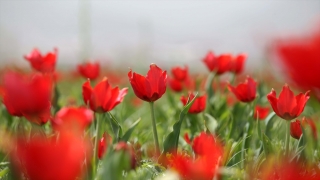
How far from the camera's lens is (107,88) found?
3.59ft

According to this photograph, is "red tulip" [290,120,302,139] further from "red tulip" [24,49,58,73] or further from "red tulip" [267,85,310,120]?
"red tulip" [24,49,58,73]

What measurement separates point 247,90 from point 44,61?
3.05ft

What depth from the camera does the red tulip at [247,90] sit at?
162 centimetres

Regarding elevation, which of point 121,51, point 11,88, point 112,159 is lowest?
point 121,51

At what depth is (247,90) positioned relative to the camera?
1.63 metres

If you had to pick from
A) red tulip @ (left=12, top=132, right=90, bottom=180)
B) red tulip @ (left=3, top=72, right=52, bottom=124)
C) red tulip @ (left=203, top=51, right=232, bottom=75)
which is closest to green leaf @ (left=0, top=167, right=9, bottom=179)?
red tulip @ (left=3, top=72, right=52, bottom=124)

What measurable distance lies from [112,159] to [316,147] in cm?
93

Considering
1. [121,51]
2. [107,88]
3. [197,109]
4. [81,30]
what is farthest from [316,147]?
[121,51]

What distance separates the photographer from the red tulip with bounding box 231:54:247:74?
2262 mm

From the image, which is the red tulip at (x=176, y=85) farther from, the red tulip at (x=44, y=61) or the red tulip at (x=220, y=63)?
A: the red tulip at (x=44, y=61)

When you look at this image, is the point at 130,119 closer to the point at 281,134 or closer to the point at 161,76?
the point at 281,134

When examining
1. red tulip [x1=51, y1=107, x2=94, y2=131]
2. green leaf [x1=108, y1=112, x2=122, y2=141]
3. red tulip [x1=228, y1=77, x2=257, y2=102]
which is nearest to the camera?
red tulip [x1=51, y1=107, x2=94, y2=131]

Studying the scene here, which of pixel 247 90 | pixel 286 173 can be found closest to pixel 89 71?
pixel 247 90

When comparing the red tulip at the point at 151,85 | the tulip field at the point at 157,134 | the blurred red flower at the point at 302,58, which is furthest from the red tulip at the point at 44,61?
the blurred red flower at the point at 302,58
